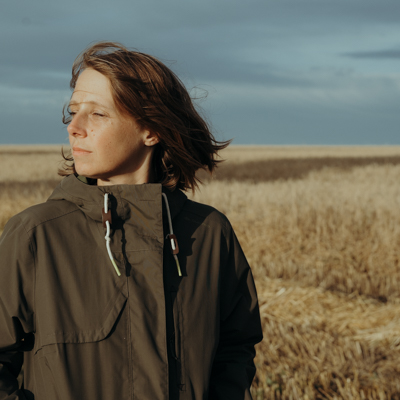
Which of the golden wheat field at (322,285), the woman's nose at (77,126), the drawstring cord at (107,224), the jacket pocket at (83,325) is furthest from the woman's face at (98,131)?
the golden wheat field at (322,285)

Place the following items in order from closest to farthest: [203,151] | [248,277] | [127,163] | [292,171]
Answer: [127,163]
[248,277]
[203,151]
[292,171]

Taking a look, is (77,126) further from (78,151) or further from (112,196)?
(112,196)

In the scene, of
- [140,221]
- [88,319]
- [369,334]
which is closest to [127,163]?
[140,221]

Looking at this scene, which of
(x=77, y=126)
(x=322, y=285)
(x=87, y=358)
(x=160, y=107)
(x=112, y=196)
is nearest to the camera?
(x=87, y=358)

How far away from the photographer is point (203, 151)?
2.15 m

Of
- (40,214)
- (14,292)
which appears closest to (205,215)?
(40,214)

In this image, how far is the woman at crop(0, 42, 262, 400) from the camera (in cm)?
149

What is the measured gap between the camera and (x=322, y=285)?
6.59 metres

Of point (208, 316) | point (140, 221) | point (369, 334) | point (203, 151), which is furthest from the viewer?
point (369, 334)

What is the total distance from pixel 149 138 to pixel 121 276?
598 mm

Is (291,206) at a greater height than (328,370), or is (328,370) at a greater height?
(291,206)

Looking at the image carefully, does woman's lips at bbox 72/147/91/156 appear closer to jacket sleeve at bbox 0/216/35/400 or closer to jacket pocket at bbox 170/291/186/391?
jacket sleeve at bbox 0/216/35/400

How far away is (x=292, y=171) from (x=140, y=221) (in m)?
21.0

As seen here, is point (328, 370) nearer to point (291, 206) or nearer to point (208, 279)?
point (208, 279)
